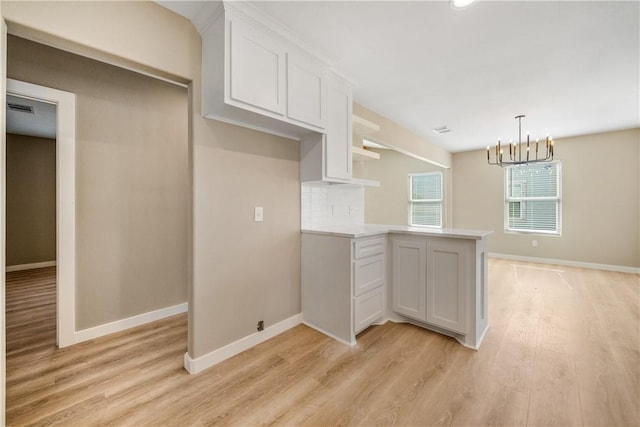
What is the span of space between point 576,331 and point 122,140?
4.72 meters

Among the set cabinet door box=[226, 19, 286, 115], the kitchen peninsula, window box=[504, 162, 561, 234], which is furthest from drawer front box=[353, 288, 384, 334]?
window box=[504, 162, 561, 234]

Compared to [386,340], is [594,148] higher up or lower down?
higher up

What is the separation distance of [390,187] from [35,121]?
7196 millimetres

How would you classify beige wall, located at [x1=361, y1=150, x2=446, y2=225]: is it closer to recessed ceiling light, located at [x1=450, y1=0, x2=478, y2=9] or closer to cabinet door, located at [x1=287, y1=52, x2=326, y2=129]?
cabinet door, located at [x1=287, y1=52, x2=326, y2=129]

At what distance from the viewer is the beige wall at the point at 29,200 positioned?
4.87 metres

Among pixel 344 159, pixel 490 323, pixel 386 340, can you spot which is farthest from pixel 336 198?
pixel 490 323

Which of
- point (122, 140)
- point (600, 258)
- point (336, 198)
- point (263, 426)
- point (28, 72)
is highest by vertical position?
point (28, 72)

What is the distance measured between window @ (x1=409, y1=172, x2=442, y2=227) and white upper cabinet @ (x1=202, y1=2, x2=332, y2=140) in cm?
527

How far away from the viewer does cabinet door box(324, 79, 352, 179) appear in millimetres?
2482

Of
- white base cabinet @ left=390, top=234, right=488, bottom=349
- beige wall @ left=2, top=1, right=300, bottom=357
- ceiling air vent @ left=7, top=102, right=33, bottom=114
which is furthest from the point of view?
ceiling air vent @ left=7, top=102, right=33, bottom=114

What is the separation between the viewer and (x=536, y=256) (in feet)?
18.0

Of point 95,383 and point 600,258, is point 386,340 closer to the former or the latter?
point 95,383

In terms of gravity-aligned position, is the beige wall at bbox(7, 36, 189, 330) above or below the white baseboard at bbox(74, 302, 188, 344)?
above

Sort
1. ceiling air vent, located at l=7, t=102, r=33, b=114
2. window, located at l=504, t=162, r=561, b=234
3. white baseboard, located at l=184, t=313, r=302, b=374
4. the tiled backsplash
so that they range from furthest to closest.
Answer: window, located at l=504, t=162, r=561, b=234, ceiling air vent, located at l=7, t=102, r=33, b=114, the tiled backsplash, white baseboard, located at l=184, t=313, r=302, b=374
